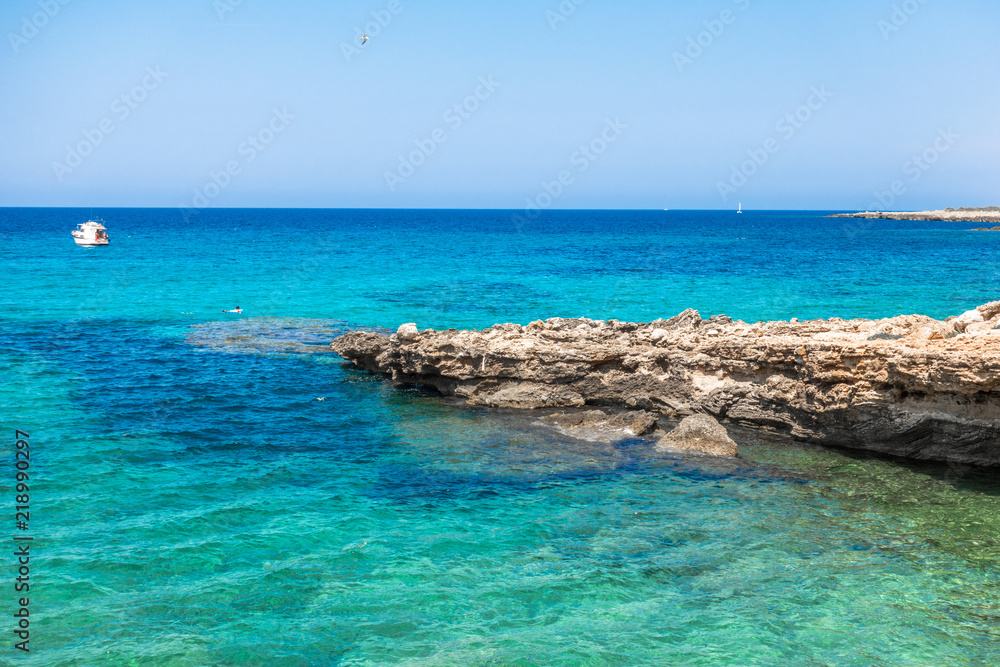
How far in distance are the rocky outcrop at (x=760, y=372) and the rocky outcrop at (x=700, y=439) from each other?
1840mm

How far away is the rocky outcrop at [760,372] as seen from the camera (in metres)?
16.0

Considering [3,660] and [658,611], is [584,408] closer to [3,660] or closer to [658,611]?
[658,611]

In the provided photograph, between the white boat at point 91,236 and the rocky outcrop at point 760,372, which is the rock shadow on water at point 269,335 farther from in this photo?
the white boat at point 91,236

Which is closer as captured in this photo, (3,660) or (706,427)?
(3,660)

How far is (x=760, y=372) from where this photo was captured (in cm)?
1961

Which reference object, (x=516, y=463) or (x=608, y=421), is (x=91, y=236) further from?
(x=516, y=463)

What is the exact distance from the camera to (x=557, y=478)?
54.1 ft

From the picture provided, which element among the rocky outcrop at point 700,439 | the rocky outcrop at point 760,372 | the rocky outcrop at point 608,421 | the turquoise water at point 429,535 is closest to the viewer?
the turquoise water at point 429,535

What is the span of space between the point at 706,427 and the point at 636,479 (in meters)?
2.84

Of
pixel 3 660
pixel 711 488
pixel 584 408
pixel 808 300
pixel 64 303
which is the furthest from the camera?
pixel 808 300

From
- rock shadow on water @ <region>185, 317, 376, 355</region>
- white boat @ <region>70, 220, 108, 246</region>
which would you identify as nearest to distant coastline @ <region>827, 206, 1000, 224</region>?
white boat @ <region>70, 220, 108, 246</region>

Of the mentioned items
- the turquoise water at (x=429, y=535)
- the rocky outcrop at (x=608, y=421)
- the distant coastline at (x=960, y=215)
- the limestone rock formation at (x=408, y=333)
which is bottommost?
the turquoise water at (x=429, y=535)

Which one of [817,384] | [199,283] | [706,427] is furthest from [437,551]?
[199,283]

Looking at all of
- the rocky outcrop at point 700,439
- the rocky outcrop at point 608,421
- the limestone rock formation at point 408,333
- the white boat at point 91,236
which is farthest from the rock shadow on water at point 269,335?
the white boat at point 91,236
